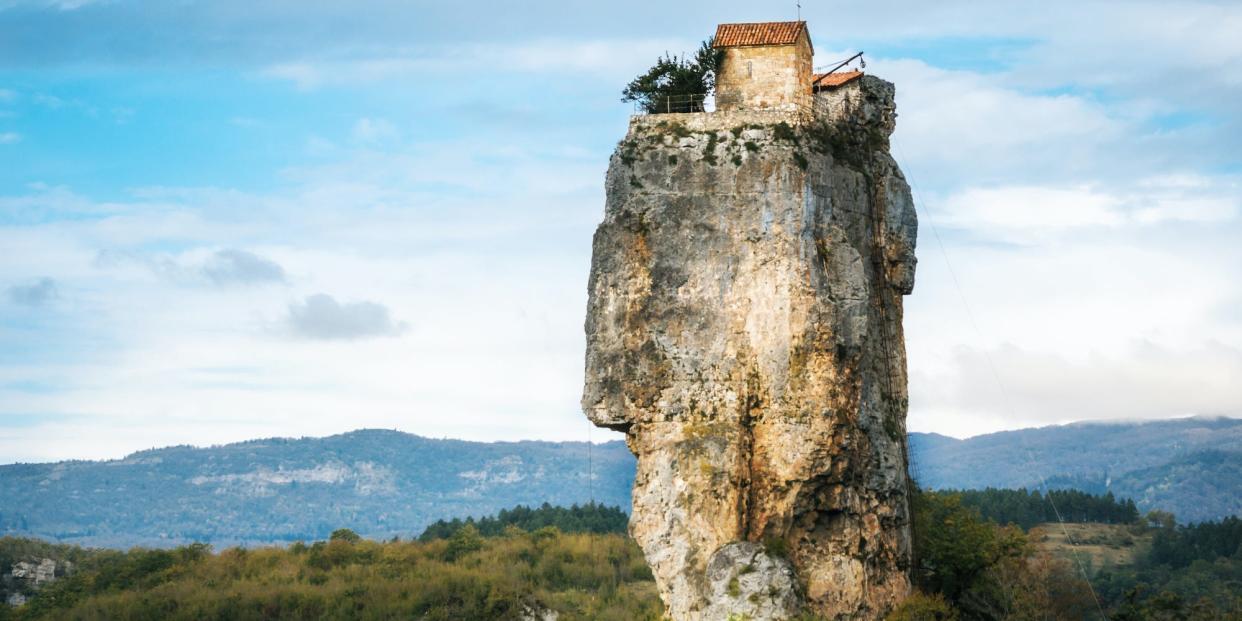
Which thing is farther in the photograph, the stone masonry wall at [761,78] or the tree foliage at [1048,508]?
the tree foliage at [1048,508]

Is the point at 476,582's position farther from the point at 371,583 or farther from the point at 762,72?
the point at 762,72

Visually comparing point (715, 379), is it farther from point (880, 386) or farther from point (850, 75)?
point (850, 75)

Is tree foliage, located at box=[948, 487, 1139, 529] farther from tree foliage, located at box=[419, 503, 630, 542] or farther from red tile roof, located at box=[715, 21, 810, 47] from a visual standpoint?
red tile roof, located at box=[715, 21, 810, 47]

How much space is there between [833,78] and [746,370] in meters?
9.45

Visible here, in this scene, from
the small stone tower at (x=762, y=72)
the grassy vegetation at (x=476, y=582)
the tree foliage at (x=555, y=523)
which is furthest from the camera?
the tree foliage at (x=555, y=523)

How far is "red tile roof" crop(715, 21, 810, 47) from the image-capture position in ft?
140

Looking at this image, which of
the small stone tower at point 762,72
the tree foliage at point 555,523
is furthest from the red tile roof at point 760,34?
the tree foliage at point 555,523

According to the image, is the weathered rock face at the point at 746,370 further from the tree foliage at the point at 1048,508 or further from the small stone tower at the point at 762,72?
the tree foliage at the point at 1048,508

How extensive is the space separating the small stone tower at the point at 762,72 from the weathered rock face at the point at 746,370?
0.74 m

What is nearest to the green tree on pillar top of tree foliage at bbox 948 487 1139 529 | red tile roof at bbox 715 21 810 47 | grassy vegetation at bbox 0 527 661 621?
red tile roof at bbox 715 21 810 47

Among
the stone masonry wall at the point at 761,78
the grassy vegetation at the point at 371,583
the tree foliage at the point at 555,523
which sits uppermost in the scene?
the stone masonry wall at the point at 761,78

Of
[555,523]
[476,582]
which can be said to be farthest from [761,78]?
[555,523]

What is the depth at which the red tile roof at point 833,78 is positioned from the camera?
4422 cm

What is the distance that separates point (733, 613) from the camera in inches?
1496
